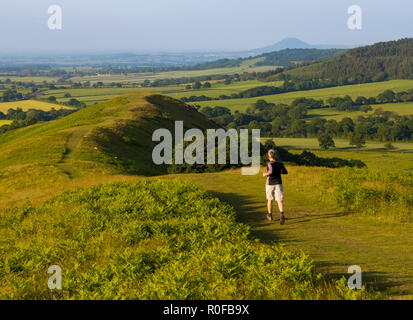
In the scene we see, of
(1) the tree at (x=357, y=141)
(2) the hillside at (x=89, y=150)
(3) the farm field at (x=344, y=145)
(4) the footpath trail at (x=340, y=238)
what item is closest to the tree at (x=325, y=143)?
(3) the farm field at (x=344, y=145)

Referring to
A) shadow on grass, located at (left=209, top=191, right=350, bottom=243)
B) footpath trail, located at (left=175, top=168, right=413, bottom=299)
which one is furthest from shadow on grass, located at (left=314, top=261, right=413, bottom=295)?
shadow on grass, located at (left=209, top=191, right=350, bottom=243)

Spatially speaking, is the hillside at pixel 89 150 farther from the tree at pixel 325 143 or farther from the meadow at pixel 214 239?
the tree at pixel 325 143

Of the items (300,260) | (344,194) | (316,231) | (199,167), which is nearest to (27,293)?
(300,260)

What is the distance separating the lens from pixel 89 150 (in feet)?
157

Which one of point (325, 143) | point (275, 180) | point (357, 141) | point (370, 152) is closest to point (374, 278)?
point (275, 180)

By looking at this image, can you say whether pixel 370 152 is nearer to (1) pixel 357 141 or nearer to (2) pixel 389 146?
(1) pixel 357 141

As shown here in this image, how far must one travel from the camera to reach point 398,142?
17438cm

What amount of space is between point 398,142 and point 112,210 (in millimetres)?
181954

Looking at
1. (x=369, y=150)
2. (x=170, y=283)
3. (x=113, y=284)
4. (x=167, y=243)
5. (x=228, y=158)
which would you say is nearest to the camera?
(x=170, y=283)

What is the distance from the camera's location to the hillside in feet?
121

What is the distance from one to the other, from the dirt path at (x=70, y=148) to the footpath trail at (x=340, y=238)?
21675mm

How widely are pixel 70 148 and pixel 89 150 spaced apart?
318 centimetres

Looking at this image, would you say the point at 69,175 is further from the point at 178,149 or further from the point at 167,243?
the point at 167,243

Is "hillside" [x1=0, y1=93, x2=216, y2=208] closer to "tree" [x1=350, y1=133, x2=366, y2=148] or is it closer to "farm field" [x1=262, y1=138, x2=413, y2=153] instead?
"farm field" [x1=262, y1=138, x2=413, y2=153]
